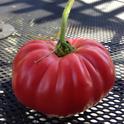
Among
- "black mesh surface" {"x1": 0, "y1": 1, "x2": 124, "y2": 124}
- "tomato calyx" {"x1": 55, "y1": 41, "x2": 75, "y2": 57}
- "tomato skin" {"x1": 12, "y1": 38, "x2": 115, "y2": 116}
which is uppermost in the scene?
"tomato calyx" {"x1": 55, "y1": 41, "x2": 75, "y2": 57}

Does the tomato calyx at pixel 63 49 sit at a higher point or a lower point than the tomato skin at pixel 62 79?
higher

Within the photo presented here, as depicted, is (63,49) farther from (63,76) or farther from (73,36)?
(73,36)

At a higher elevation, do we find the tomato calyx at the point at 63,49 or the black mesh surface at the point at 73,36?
the tomato calyx at the point at 63,49

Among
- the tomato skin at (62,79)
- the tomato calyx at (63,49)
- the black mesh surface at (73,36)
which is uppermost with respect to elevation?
the tomato calyx at (63,49)

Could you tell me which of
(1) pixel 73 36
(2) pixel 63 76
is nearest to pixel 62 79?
(2) pixel 63 76

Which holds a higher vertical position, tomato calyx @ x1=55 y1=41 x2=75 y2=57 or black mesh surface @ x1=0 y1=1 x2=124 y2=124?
tomato calyx @ x1=55 y1=41 x2=75 y2=57
